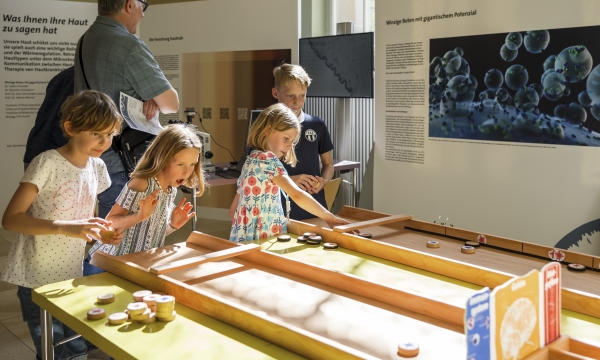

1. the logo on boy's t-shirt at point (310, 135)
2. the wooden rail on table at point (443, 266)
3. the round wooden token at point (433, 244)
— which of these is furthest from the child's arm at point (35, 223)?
the logo on boy's t-shirt at point (310, 135)

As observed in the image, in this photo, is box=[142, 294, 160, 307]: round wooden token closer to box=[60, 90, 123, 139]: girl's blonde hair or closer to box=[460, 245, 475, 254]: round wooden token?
box=[60, 90, 123, 139]: girl's blonde hair

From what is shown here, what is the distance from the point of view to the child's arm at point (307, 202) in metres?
2.99

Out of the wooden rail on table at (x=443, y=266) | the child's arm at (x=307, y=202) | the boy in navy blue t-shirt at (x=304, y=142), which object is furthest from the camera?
the boy in navy blue t-shirt at (x=304, y=142)

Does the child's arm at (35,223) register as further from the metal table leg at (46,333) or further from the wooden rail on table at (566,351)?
the wooden rail on table at (566,351)

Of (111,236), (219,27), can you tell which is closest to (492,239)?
(111,236)

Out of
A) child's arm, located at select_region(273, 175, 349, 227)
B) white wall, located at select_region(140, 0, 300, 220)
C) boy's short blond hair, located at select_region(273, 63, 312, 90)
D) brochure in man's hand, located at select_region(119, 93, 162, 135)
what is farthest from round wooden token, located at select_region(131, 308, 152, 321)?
white wall, located at select_region(140, 0, 300, 220)

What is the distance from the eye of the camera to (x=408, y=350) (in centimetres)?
154

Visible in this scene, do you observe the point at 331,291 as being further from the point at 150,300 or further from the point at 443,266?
the point at 150,300

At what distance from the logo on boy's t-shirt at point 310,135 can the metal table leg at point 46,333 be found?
2.15 m

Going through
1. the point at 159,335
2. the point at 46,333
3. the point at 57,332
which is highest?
the point at 159,335

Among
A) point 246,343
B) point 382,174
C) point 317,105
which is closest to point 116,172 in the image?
point 246,343

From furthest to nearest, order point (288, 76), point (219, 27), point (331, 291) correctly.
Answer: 1. point (219, 27)
2. point (288, 76)
3. point (331, 291)

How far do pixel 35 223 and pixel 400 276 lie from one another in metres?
1.38

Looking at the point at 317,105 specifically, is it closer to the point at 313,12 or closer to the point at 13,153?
the point at 313,12
